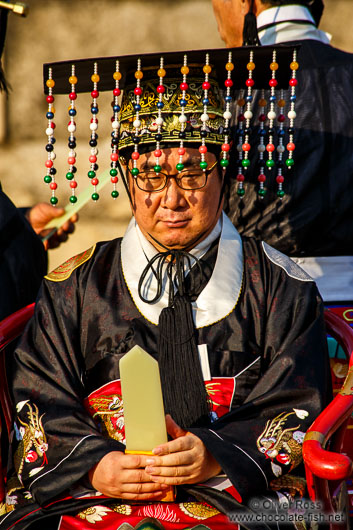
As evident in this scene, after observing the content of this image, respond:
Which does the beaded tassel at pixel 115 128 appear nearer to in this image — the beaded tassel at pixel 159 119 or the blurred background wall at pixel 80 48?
the beaded tassel at pixel 159 119

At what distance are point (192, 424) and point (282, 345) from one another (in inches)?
14.4

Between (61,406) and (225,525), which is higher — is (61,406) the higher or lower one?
the higher one

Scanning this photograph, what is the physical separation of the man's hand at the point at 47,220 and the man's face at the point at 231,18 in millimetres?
1111

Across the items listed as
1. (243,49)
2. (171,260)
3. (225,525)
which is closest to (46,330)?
(171,260)

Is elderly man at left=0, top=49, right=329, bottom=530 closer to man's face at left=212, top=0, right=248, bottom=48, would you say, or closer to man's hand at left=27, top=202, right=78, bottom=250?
man's face at left=212, top=0, right=248, bottom=48

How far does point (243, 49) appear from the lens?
2.47 m

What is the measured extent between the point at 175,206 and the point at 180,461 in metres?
0.79

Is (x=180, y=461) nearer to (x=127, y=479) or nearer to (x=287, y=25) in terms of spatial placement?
(x=127, y=479)

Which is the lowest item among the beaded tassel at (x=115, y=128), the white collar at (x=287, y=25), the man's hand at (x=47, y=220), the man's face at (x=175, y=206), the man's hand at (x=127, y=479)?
the man's hand at (x=127, y=479)

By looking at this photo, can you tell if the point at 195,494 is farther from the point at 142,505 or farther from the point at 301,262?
the point at 301,262

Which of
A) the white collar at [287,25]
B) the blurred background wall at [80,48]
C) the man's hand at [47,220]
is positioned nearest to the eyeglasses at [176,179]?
the white collar at [287,25]

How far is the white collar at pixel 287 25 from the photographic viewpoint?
3367 millimetres

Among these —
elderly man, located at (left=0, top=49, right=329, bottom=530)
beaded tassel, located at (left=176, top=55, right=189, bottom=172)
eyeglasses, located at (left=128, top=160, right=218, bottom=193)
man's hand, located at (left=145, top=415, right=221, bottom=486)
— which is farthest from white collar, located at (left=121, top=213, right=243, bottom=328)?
man's hand, located at (left=145, top=415, right=221, bottom=486)

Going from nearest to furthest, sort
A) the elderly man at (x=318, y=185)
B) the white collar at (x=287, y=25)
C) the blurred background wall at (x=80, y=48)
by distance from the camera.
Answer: the elderly man at (x=318, y=185) < the white collar at (x=287, y=25) < the blurred background wall at (x=80, y=48)
